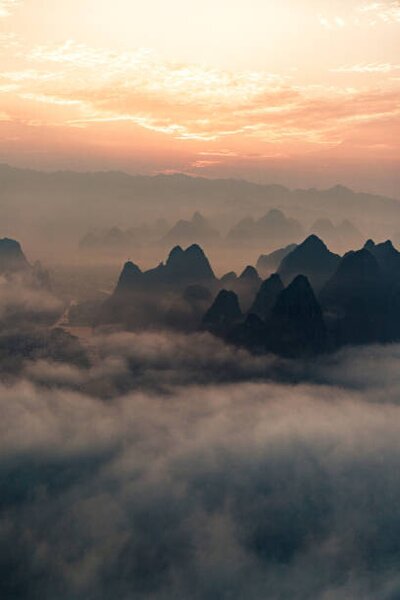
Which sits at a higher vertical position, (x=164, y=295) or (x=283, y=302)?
(x=283, y=302)

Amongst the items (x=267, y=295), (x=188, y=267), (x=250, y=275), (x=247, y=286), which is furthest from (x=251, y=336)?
(x=188, y=267)

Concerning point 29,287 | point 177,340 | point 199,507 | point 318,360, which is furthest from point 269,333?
point 29,287

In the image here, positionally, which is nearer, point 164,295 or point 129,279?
point 129,279

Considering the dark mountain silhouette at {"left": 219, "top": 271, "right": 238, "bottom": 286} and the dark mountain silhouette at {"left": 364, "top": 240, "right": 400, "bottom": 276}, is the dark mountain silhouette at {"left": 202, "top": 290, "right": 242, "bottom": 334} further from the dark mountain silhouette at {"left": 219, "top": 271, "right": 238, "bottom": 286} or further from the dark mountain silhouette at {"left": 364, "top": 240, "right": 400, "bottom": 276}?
the dark mountain silhouette at {"left": 364, "top": 240, "right": 400, "bottom": 276}

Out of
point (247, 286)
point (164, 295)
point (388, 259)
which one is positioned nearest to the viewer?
point (388, 259)

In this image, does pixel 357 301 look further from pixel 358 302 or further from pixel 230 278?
pixel 230 278

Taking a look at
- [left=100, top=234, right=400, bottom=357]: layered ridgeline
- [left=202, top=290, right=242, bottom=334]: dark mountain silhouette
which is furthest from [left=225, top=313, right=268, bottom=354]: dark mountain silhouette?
[left=202, top=290, right=242, bottom=334]: dark mountain silhouette
